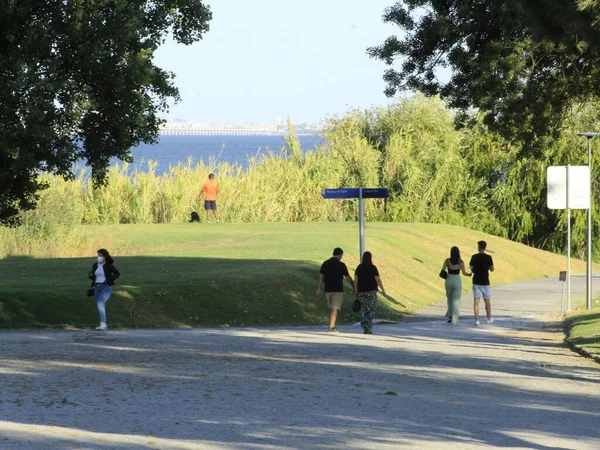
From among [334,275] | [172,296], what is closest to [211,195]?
[172,296]

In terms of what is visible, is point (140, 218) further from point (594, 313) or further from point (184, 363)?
point (184, 363)

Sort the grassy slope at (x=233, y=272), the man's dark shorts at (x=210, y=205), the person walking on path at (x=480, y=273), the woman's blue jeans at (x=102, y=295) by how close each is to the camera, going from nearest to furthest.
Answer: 1. the woman's blue jeans at (x=102, y=295)
2. the grassy slope at (x=233, y=272)
3. the person walking on path at (x=480, y=273)
4. the man's dark shorts at (x=210, y=205)

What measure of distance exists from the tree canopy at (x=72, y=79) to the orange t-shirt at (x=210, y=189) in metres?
21.9

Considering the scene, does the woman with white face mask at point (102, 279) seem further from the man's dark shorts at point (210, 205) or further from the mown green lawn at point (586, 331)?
the man's dark shorts at point (210, 205)

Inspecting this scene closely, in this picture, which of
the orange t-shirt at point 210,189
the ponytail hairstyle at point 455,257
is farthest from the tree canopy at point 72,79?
the orange t-shirt at point 210,189

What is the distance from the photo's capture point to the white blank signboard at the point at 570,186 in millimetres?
30141

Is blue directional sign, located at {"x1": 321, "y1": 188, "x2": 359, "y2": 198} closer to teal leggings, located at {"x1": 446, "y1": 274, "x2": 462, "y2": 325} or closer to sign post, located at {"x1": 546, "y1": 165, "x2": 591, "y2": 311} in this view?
teal leggings, located at {"x1": 446, "y1": 274, "x2": 462, "y2": 325}

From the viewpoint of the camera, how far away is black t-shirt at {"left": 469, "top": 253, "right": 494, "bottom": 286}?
2617 centimetres

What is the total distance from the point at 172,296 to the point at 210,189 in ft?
64.6

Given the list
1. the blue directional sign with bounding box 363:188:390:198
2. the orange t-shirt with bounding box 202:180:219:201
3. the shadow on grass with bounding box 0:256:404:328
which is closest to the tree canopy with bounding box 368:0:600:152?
the blue directional sign with bounding box 363:188:390:198

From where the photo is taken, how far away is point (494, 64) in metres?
21.3

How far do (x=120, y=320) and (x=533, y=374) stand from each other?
999 centimetres

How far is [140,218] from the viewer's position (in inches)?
1876

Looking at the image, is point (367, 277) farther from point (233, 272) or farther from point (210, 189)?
point (210, 189)
